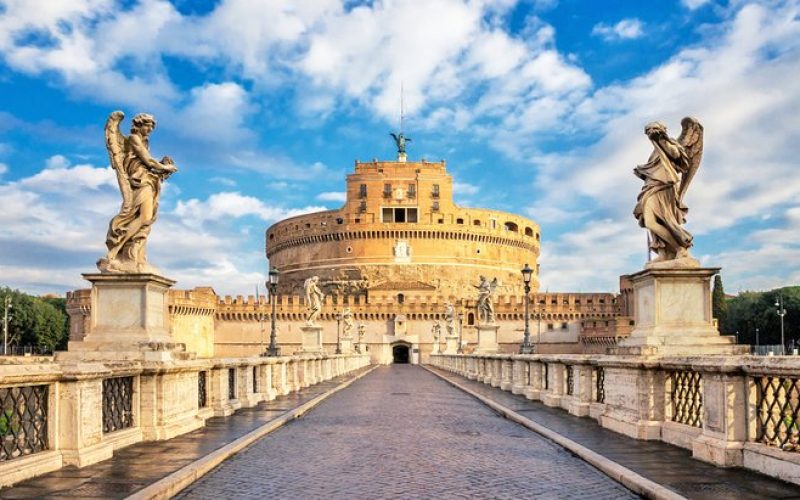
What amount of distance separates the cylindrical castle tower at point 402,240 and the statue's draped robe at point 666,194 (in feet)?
295

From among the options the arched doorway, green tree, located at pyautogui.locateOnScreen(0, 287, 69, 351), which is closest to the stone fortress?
the arched doorway

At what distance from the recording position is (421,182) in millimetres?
112125

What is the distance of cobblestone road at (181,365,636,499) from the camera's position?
7211 mm

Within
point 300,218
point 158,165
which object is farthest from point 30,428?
point 300,218

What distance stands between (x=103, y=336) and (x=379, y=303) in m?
84.8

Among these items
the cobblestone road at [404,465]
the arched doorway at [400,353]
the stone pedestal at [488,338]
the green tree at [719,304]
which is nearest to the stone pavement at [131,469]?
the cobblestone road at [404,465]

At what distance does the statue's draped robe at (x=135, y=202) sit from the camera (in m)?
11.0

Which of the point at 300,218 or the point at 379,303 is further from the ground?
the point at 300,218

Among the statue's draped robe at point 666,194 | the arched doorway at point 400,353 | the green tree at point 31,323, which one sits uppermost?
the statue's draped robe at point 666,194

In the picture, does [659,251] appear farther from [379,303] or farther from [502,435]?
[379,303]

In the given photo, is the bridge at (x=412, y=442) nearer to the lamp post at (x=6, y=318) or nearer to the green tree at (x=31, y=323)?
the lamp post at (x=6, y=318)

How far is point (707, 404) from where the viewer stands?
317 inches

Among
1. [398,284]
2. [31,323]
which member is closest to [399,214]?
[398,284]

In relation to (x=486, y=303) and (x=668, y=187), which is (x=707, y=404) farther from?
(x=486, y=303)
